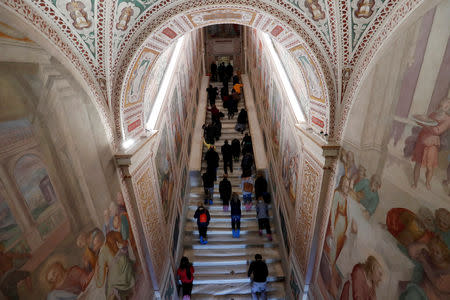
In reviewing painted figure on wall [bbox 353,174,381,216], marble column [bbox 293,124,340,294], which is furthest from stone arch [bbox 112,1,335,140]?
painted figure on wall [bbox 353,174,381,216]

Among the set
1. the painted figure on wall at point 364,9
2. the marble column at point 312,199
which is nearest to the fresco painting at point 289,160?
the marble column at point 312,199

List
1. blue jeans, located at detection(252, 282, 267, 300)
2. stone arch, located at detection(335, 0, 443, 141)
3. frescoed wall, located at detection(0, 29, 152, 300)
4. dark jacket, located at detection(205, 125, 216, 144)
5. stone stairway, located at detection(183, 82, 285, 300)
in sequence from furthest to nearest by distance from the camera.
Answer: dark jacket, located at detection(205, 125, 216, 144)
stone stairway, located at detection(183, 82, 285, 300)
blue jeans, located at detection(252, 282, 267, 300)
stone arch, located at detection(335, 0, 443, 141)
frescoed wall, located at detection(0, 29, 152, 300)

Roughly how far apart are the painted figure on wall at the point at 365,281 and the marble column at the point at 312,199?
103 cm

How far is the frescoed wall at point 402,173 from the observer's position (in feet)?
6.63

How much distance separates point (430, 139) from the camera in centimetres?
210

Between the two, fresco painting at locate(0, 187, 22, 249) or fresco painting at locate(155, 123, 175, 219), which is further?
fresco painting at locate(155, 123, 175, 219)

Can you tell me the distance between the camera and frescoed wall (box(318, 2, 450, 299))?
202cm

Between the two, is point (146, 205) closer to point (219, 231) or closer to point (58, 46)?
point (58, 46)

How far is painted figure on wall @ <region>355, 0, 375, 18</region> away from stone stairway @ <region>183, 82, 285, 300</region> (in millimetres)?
6018

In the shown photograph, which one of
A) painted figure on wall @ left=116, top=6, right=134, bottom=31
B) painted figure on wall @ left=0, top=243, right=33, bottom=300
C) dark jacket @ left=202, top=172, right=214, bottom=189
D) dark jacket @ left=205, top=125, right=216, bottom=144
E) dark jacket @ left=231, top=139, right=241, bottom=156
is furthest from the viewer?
dark jacket @ left=205, top=125, right=216, bottom=144

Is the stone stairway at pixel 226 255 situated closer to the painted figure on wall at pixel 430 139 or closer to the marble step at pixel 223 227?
the marble step at pixel 223 227

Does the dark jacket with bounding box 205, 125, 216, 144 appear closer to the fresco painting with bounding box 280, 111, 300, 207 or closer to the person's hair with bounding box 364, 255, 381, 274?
the fresco painting with bounding box 280, 111, 300, 207

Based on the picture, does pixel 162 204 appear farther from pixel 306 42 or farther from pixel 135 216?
pixel 306 42

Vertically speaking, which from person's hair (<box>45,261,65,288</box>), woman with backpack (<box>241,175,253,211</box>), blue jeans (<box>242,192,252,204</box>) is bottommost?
blue jeans (<box>242,192,252,204</box>)
